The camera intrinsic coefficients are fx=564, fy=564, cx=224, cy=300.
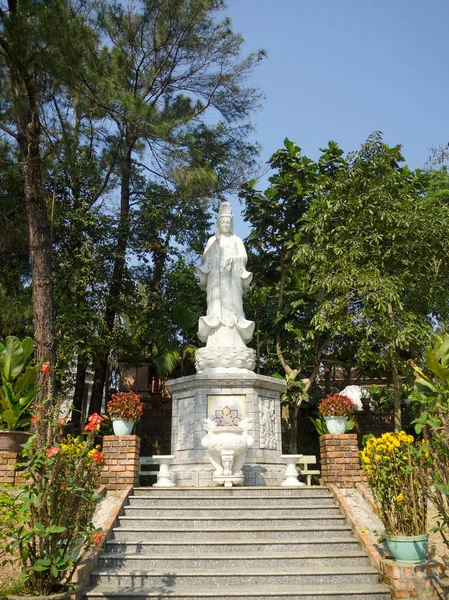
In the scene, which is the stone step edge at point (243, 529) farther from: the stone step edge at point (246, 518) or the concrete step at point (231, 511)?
the concrete step at point (231, 511)

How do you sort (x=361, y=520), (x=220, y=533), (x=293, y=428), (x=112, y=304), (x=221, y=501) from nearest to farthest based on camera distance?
(x=220, y=533), (x=361, y=520), (x=221, y=501), (x=293, y=428), (x=112, y=304)

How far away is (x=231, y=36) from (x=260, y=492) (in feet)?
39.7

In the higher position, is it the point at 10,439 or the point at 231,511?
the point at 10,439

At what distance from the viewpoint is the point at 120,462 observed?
25.5 ft

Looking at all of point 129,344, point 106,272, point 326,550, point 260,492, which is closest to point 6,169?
point 106,272

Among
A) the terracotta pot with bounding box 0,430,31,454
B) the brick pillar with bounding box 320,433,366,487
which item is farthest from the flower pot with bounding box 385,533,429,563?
the terracotta pot with bounding box 0,430,31,454

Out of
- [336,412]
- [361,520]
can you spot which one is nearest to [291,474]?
[336,412]

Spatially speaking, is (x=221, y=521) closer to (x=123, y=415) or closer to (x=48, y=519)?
(x=123, y=415)

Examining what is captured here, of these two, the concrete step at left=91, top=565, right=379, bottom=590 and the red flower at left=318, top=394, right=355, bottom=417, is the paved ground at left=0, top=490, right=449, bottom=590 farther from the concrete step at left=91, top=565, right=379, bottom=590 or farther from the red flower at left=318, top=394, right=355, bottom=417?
the red flower at left=318, top=394, right=355, bottom=417

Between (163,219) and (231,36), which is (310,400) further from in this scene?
(231,36)

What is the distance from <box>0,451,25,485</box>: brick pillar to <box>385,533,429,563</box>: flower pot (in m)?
4.76

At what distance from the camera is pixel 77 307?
1338cm

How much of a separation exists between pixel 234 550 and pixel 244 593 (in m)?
0.93

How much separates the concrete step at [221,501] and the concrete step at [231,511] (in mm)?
131
